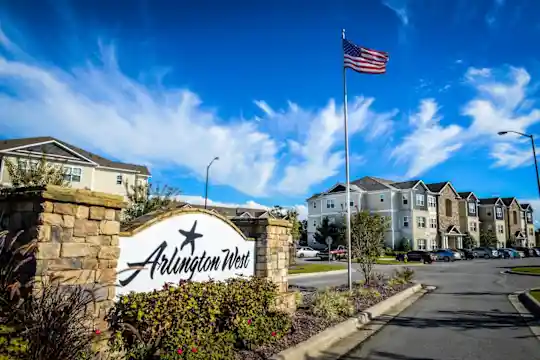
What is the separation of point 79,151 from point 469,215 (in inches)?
2412

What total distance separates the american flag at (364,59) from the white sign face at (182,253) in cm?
873

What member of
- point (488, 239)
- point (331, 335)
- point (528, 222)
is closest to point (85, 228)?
point (331, 335)

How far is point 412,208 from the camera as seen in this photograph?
5384 cm

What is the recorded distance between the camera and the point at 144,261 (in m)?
5.91

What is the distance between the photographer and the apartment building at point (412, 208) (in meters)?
54.4

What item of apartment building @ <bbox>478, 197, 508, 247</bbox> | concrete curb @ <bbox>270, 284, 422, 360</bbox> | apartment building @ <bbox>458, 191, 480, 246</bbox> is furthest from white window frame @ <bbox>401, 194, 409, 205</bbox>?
concrete curb @ <bbox>270, 284, 422, 360</bbox>

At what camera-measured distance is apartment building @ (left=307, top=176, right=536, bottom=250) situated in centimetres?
5444

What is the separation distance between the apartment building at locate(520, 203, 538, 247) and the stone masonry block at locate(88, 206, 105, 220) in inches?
3813

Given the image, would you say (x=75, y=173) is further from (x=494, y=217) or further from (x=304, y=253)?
(x=494, y=217)

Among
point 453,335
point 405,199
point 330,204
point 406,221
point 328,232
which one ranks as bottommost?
point 453,335

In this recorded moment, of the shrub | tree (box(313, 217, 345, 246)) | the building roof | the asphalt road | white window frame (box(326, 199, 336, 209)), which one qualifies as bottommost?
the asphalt road

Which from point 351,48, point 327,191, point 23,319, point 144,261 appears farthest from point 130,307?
point 327,191

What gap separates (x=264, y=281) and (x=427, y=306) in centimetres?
653

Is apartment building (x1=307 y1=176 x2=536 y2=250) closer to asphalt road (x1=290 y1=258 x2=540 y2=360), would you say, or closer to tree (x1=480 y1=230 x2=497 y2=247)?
tree (x1=480 y1=230 x2=497 y2=247)
